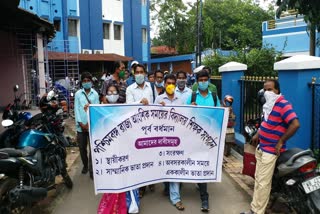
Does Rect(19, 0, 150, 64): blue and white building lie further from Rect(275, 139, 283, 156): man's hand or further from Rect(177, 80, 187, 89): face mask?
Rect(275, 139, 283, 156): man's hand

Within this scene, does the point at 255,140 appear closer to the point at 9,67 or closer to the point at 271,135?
the point at 271,135

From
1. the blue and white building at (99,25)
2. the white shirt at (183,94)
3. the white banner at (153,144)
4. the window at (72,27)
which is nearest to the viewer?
the white banner at (153,144)

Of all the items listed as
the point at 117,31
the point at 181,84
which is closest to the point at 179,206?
the point at 181,84

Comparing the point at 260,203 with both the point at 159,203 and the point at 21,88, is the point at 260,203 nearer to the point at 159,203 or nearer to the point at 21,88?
the point at 159,203

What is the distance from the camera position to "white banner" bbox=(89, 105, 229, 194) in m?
4.21

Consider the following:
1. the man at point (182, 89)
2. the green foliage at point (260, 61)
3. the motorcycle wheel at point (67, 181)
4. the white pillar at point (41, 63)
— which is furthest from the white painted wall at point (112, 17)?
the motorcycle wheel at point (67, 181)

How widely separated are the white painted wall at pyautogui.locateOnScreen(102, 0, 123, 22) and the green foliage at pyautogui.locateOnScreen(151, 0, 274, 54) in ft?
42.5

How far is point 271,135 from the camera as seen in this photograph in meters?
4.05

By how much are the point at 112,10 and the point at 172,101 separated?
23946 millimetres

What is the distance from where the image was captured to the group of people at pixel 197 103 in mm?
3992

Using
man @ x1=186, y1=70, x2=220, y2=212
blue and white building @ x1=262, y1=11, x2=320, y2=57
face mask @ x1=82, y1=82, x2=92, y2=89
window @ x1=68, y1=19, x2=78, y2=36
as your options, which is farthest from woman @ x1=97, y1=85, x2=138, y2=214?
window @ x1=68, y1=19, x2=78, y2=36

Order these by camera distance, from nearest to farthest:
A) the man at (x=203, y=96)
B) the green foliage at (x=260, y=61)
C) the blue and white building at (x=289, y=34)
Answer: the man at (x=203, y=96)
the green foliage at (x=260, y=61)
the blue and white building at (x=289, y=34)

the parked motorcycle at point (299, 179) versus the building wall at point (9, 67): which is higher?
the building wall at point (9, 67)

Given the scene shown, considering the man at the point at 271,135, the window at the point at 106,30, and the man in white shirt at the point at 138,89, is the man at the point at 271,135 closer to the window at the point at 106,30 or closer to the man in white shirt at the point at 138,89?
the man in white shirt at the point at 138,89
